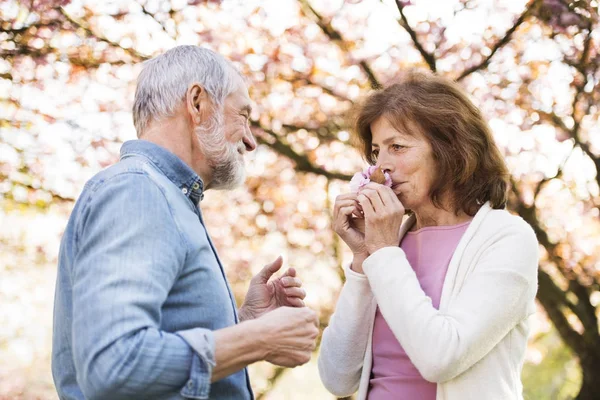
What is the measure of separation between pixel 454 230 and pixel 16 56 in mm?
4035

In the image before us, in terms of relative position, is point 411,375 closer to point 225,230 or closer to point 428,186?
point 428,186

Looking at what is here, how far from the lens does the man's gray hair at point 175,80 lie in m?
2.12

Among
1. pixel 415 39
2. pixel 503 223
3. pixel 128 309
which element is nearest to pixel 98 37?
pixel 415 39

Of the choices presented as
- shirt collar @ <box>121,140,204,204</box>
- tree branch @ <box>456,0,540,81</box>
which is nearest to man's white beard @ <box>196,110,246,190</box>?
shirt collar @ <box>121,140,204,204</box>

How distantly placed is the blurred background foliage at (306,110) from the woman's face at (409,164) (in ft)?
6.59

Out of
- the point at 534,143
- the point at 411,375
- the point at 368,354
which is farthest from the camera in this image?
the point at 534,143

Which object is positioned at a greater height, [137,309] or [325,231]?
[137,309]

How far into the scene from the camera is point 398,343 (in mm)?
2465

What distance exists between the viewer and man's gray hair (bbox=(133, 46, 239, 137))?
2.12 meters

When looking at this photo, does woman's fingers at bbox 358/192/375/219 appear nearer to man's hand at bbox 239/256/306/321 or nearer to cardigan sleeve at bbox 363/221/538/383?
cardigan sleeve at bbox 363/221/538/383

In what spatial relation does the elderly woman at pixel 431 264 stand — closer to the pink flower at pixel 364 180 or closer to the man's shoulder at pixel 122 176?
the pink flower at pixel 364 180

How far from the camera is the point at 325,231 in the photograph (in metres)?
6.61

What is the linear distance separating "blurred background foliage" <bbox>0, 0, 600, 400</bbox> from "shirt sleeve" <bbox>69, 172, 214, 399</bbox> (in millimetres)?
2970

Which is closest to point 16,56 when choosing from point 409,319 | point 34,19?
point 34,19
